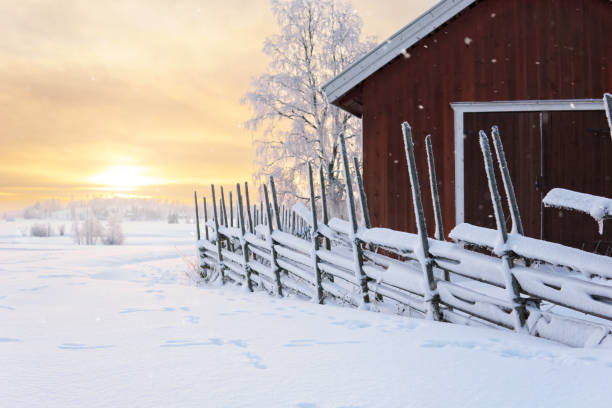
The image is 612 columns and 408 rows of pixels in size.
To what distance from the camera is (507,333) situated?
3186 mm

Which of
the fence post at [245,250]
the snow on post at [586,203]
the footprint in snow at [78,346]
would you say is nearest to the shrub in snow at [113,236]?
the fence post at [245,250]

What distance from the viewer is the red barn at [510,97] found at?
7.01 metres

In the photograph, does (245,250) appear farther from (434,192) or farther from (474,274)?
(474,274)

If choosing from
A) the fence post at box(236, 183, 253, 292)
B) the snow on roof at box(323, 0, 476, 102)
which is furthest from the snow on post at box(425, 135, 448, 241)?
the fence post at box(236, 183, 253, 292)

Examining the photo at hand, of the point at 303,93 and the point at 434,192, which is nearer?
the point at 434,192

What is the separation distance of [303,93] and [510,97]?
356 inches

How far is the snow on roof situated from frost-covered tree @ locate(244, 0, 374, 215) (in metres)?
7.82

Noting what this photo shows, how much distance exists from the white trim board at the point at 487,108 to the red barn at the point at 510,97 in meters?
0.01

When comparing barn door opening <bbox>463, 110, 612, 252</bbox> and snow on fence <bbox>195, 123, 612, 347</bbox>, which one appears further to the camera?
barn door opening <bbox>463, 110, 612, 252</bbox>

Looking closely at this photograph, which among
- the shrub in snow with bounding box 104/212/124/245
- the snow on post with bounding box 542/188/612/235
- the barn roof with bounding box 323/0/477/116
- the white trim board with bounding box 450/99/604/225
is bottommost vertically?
the shrub in snow with bounding box 104/212/124/245

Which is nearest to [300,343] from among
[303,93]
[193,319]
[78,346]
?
[193,319]

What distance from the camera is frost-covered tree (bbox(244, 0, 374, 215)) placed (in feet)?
50.4

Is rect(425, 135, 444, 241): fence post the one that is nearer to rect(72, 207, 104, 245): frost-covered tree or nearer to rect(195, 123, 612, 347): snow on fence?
rect(195, 123, 612, 347): snow on fence

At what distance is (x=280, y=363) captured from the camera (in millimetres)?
2506
